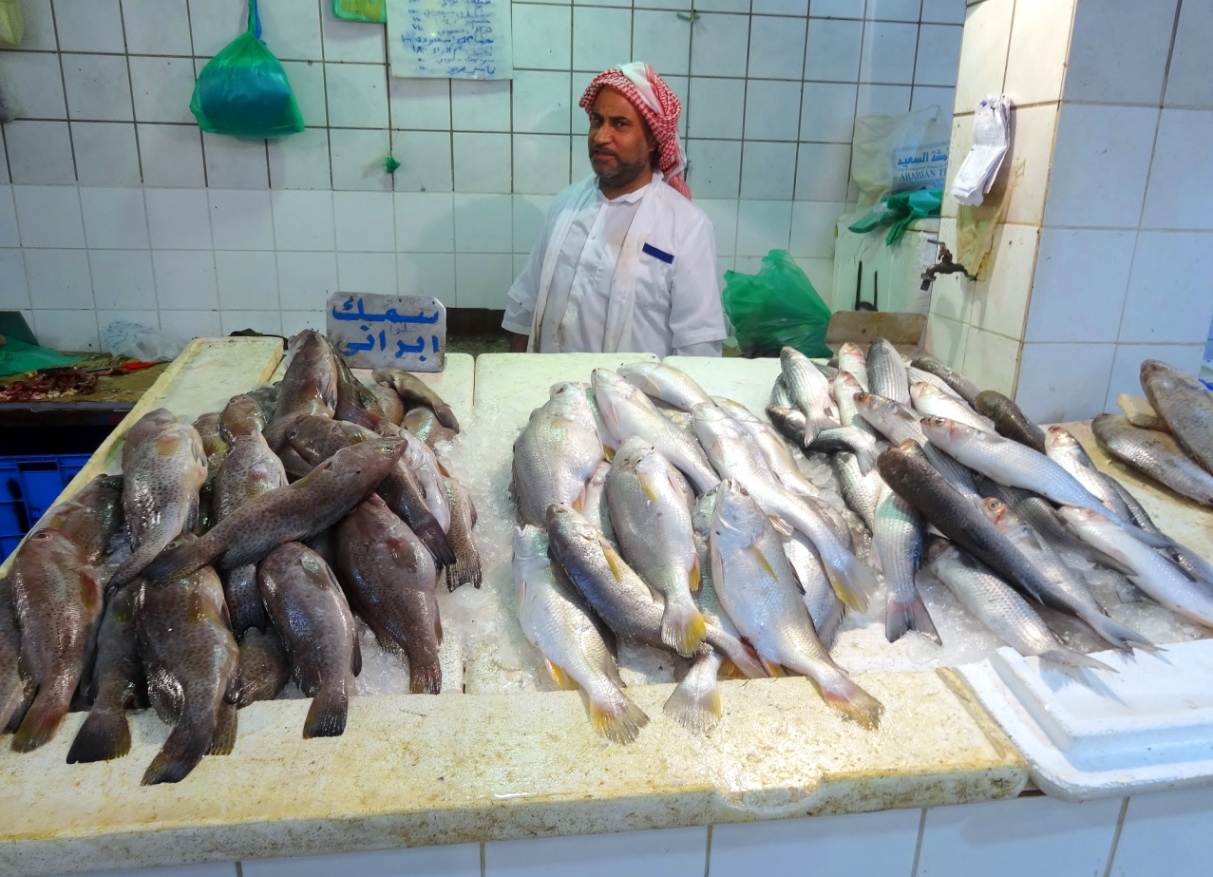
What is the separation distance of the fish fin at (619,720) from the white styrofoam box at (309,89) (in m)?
4.21

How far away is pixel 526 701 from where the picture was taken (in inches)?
49.0

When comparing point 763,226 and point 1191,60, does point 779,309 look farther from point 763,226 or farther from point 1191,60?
point 1191,60

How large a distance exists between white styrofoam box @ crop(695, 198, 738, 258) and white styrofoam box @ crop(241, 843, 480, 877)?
14.1ft

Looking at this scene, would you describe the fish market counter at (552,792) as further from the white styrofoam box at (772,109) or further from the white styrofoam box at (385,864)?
the white styrofoam box at (772,109)

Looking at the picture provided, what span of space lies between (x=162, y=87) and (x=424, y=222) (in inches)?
61.0

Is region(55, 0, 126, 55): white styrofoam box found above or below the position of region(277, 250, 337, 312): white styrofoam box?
above

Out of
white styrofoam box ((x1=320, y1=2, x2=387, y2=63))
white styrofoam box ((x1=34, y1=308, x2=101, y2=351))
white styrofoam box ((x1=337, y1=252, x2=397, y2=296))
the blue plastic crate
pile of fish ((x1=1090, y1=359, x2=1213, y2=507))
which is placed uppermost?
white styrofoam box ((x1=320, y1=2, x2=387, y2=63))

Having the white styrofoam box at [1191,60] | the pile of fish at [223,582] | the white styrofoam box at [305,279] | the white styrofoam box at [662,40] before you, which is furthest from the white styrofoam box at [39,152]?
the white styrofoam box at [1191,60]

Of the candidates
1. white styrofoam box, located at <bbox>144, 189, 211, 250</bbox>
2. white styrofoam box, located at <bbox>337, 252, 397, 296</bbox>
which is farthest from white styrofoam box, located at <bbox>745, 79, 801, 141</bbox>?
white styrofoam box, located at <bbox>144, 189, 211, 250</bbox>

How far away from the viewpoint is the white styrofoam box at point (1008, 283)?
2490 millimetres

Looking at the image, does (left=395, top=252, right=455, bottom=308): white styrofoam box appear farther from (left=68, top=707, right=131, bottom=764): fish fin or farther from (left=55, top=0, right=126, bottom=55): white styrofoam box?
(left=68, top=707, right=131, bottom=764): fish fin

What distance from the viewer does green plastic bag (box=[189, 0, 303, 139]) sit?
409 cm

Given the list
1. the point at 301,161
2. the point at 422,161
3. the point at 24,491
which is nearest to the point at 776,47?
the point at 422,161

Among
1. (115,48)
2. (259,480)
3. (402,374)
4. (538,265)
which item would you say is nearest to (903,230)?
(538,265)
